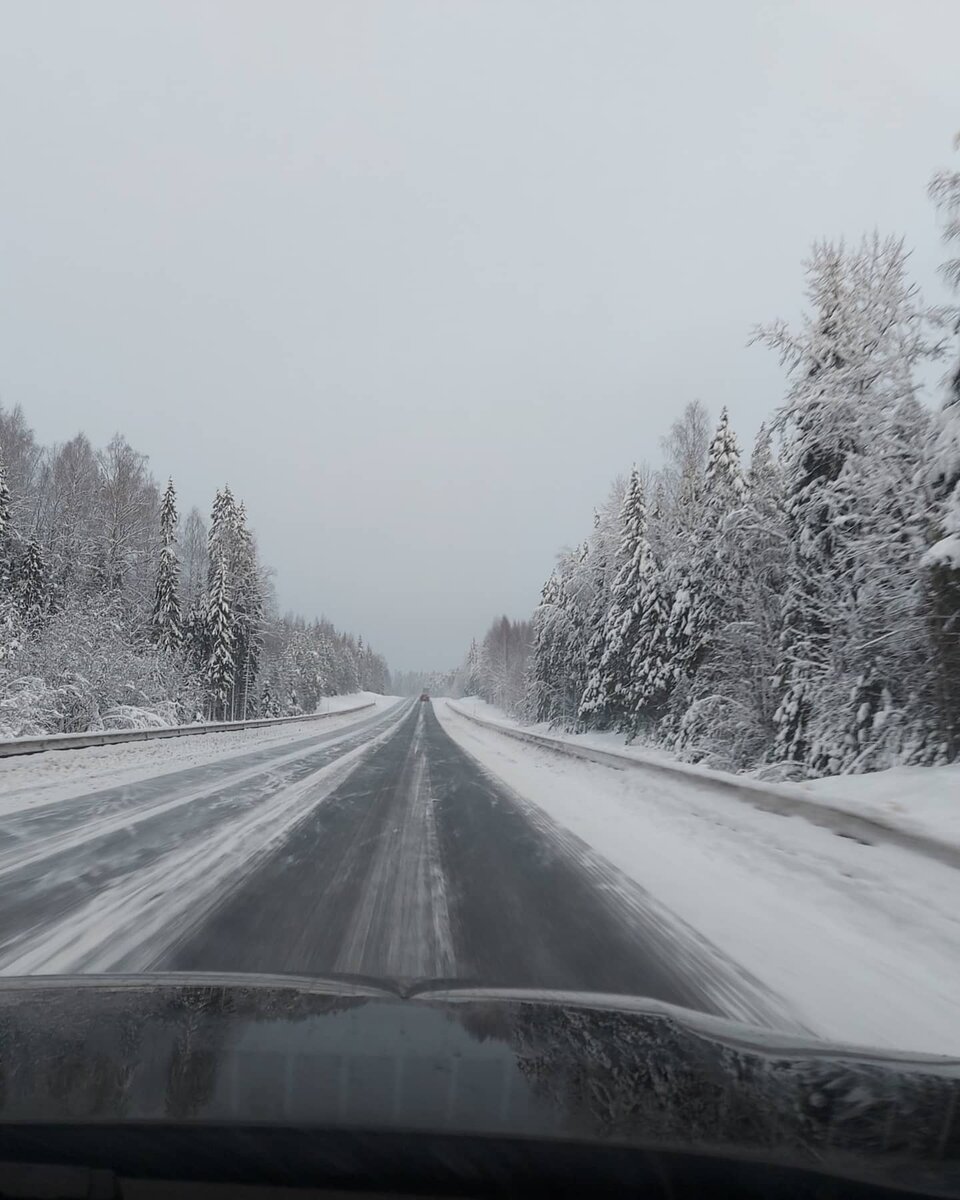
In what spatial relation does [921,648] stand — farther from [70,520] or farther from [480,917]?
[70,520]

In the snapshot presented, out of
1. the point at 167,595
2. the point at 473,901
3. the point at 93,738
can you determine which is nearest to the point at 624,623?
the point at 93,738

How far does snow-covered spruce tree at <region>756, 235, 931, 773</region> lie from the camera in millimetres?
12531

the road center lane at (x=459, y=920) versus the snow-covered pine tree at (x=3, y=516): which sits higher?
the snow-covered pine tree at (x=3, y=516)

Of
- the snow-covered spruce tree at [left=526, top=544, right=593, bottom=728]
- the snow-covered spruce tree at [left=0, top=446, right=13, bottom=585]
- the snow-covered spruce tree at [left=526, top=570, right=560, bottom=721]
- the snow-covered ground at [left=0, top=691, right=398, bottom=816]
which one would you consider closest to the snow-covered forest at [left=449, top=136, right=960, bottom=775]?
the snow-covered ground at [left=0, top=691, right=398, bottom=816]

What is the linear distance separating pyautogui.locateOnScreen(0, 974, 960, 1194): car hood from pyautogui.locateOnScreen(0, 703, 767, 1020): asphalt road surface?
1052mm

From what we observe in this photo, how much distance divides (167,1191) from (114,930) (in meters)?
3.17

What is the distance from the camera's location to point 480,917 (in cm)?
483

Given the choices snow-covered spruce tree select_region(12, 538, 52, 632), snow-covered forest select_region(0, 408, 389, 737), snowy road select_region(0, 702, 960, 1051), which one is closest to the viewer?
snowy road select_region(0, 702, 960, 1051)

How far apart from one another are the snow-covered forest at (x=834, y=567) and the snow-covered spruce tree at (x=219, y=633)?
2861cm

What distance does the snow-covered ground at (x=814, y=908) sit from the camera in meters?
3.42

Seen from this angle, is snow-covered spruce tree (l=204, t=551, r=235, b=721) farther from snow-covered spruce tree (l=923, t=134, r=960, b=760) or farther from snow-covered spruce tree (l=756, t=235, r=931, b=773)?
snow-covered spruce tree (l=923, t=134, r=960, b=760)

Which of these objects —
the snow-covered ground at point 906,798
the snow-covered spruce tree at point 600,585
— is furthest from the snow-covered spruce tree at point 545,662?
the snow-covered ground at point 906,798

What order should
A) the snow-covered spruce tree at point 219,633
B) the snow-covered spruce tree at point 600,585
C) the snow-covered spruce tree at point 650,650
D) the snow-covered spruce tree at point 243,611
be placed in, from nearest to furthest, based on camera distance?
the snow-covered spruce tree at point 650,650 < the snow-covered spruce tree at point 600,585 < the snow-covered spruce tree at point 219,633 < the snow-covered spruce tree at point 243,611

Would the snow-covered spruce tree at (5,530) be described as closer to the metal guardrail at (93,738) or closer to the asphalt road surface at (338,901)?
the metal guardrail at (93,738)
